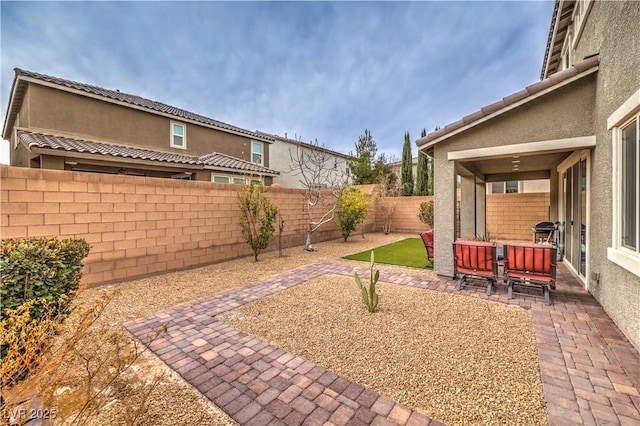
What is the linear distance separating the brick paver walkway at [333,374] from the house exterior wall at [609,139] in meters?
0.42

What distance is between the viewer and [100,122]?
48.5 feet

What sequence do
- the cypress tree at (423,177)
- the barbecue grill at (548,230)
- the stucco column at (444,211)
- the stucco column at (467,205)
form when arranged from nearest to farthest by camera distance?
the stucco column at (444,211) → the barbecue grill at (548,230) → the stucco column at (467,205) → the cypress tree at (423,177)

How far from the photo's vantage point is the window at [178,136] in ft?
58.0

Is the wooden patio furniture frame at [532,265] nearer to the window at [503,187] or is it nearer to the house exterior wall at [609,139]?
the house exterior wall at [609,139]

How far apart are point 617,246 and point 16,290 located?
8348mm

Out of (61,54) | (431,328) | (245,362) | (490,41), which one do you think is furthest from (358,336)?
(490,41)

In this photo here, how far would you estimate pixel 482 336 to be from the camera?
174 inches

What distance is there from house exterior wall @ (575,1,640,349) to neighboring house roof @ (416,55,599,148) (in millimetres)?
277

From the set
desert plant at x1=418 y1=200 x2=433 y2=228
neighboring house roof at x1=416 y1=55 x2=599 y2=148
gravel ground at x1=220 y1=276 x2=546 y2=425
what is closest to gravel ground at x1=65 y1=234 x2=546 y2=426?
gravel ground at x1=220 y1=276 x2=546 y2=425

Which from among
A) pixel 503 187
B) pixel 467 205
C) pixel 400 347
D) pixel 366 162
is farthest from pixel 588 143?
pixel 366 162

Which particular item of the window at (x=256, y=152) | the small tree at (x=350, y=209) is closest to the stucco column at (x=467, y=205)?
the small tree at (x=350, y=209)

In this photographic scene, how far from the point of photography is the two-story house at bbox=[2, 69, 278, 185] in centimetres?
1234

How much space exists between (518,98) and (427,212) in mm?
11519

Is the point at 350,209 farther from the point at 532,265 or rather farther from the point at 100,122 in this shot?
the point at 100,122
